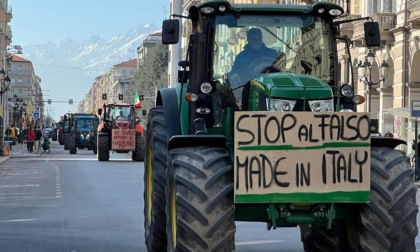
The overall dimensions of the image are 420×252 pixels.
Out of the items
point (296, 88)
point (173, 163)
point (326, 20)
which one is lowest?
point (173, 163)

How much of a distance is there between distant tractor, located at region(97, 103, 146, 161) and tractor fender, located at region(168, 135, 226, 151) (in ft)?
123

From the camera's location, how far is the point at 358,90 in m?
54.5

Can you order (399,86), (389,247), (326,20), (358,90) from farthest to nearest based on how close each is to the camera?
(358,90) → (399,86) → (326,20) → (389,247)

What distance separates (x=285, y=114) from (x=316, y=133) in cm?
32

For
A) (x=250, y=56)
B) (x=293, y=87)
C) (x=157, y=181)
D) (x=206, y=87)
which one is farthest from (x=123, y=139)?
(x=293, y=87)

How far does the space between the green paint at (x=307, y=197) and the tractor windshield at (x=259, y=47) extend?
67.3 inches

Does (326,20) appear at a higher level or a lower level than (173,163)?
higher

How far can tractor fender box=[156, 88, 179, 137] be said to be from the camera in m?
11.5

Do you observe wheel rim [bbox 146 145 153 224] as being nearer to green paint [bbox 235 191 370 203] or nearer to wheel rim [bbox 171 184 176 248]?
wheel rim [bbox 171 184 176 248]

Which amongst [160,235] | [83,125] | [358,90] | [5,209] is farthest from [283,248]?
[83,125]

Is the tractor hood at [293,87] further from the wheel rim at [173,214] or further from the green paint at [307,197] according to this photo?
the wheel rim at [173,214]

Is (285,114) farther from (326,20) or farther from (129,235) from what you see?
(129,235)

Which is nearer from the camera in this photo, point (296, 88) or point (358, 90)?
point (296, 88)

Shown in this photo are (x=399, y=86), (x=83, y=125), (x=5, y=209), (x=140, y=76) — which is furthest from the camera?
(x=140, y=76)
